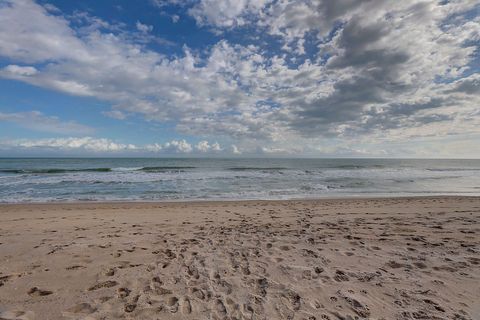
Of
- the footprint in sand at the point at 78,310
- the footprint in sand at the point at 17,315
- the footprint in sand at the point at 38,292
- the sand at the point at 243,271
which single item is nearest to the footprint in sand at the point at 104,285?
the sand at the point at 243,271

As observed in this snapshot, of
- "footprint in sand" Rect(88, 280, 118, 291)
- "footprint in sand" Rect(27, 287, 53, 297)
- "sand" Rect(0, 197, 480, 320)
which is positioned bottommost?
"sand" Rect(0, 197, 480, 320)

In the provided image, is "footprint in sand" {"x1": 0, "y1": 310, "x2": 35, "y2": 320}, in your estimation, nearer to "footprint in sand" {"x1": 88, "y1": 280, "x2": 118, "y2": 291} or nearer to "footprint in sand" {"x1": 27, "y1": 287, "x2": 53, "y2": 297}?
"footprint in sand" {"x1": 27, "y1": 287, "x2": 53, "y2": 297}

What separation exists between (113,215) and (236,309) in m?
8.03

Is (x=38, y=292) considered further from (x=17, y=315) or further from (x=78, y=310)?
(x=78, y=310)

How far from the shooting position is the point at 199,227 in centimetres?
730

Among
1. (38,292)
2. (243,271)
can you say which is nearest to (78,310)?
(38,292)

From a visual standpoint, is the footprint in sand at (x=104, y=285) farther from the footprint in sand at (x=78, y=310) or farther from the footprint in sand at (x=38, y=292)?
the footprint in sand at (x=38, y=292)

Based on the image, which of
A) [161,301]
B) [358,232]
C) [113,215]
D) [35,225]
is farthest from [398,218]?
[35,225]

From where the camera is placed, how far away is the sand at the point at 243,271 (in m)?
3.12

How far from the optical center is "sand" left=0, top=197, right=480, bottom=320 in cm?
312

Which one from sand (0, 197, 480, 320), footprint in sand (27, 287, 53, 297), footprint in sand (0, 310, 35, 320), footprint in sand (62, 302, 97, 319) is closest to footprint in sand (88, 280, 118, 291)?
sand (0, 197, 480, 320)

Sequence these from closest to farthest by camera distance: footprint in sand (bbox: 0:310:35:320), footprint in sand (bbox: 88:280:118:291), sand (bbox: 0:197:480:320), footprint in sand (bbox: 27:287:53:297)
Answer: footprint in sand (bbox: 0:310:35:320) < sand (bbox: 0:197:480:320) < footprint in sand (bbox: 27:287:53:297) < footprint in sand (bbox: 88:280:118:291)

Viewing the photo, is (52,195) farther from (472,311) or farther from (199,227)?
(472,311)

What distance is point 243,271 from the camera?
415cm
